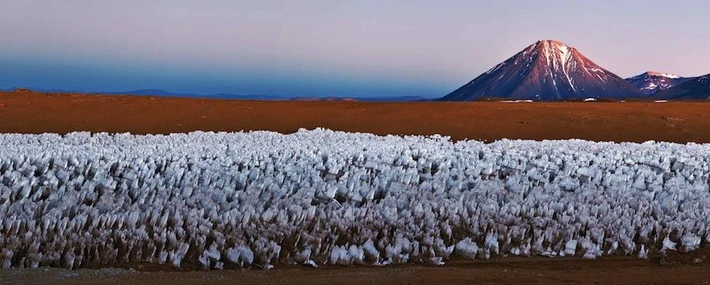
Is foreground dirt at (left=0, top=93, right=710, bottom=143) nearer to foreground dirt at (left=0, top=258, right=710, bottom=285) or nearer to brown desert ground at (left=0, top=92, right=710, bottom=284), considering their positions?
brown desert ground at (left=0, top=92, right=710, bottom=284)

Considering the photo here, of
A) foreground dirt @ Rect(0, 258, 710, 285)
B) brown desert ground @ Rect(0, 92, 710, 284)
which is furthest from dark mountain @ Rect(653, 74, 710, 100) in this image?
foreground dirt @ Rect(0, 258, 710, 285)

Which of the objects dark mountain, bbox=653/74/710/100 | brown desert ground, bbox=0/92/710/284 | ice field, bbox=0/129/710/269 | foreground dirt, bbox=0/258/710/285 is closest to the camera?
foreground dirt, bbox=0/258/710/285

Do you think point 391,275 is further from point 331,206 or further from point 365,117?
point 365,117

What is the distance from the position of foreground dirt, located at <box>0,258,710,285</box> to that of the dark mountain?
181920 millimetres

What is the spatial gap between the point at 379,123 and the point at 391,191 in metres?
17.2

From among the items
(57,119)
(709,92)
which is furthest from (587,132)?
(709,92)

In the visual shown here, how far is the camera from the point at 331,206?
347 inches

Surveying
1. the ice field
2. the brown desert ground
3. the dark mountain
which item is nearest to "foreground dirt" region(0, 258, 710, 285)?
the ice field

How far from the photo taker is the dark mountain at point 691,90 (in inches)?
6944

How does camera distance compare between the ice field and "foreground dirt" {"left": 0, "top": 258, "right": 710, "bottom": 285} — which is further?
the ice field

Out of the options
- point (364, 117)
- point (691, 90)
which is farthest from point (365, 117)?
point (691, 90)

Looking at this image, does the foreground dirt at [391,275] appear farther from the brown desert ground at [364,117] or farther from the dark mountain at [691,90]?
the dark mountain at [691,90]

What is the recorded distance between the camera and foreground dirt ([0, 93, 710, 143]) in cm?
2512

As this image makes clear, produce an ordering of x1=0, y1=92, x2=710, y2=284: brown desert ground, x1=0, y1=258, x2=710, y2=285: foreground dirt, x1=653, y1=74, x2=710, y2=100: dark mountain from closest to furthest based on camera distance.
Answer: x1=0, y1=258, x2=710, y2=285: foreground dirt → x1=0, y1=92, x2=710, y2=284: brown desert ground → x1=653, y1=74, x2=710, y2=100: dark mountain
